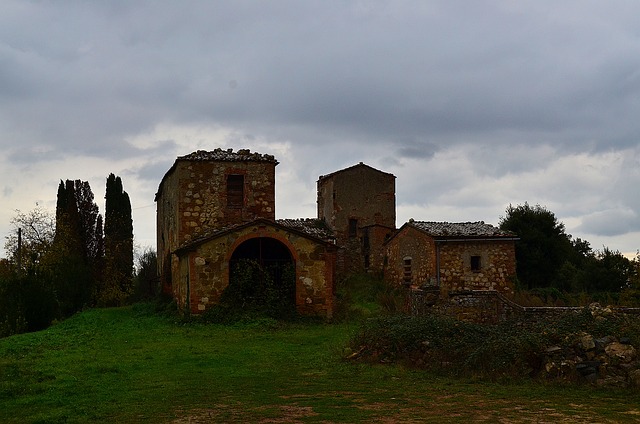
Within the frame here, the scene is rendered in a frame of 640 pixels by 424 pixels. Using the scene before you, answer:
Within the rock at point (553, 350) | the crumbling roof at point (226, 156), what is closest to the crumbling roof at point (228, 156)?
the crumbling roof at point (226, 156)

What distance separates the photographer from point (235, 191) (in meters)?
32.1

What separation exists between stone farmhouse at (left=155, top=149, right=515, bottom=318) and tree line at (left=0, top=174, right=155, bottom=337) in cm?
334

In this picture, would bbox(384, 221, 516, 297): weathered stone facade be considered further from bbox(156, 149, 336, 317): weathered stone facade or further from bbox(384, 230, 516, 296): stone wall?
bbox(156, 149, 336, 317): weathered stone facade

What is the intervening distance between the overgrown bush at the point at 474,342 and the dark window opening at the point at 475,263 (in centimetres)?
2080

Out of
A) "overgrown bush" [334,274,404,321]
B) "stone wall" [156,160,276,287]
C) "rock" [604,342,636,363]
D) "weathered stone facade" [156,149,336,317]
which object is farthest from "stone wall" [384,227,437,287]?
"rock" [604,342,636,363]

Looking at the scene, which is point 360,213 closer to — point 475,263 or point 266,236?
point 475,263

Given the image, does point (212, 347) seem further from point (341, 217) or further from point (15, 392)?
point (341, 217)

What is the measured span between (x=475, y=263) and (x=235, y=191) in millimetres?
13882

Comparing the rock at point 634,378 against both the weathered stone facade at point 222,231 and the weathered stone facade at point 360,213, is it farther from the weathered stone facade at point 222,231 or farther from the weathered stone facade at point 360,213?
the weathered stone facade at point 360,213

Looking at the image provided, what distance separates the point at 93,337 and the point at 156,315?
6.74 meters

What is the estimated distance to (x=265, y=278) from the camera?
2761 centimetres

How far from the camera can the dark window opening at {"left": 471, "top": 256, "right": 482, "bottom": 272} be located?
123 ft

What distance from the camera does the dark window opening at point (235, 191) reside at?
3194 centimetres

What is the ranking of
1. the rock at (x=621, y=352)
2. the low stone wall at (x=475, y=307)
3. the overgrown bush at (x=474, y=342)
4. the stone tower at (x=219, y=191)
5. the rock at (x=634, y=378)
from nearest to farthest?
the rock at (x=634, y=378)
the rock at (x=621, y=352)
the overgrown bush at (x=474, y=342)
the low stone wall at (x=475, y=307)
the stone tower at (x=219, y=191)
